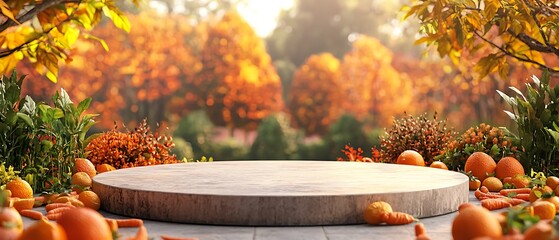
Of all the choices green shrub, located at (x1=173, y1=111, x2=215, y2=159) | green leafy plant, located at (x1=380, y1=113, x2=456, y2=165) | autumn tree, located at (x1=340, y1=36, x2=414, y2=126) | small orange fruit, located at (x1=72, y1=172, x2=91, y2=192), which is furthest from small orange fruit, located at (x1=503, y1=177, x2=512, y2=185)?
autumn tree, located at (x1=340, y1=36, x2=414, y2=126)

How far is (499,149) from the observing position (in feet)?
26.3

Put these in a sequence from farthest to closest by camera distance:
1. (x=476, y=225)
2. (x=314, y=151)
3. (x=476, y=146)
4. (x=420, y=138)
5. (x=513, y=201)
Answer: (x=314, y=151)
(x=420, y=138)
(x=476, y=146)
(x=513, y=201)
(x=476, y=225)

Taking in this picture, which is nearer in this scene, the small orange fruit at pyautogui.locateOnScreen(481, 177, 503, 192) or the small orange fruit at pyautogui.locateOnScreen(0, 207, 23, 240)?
the small orange fruit at pyautogui.locateOnScreen(0, 207, 23, 240)

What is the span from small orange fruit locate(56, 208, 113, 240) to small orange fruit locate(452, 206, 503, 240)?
1858mm

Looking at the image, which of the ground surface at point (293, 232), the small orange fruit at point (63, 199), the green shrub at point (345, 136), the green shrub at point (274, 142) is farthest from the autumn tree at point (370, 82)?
the ground surface at point (293, 232)

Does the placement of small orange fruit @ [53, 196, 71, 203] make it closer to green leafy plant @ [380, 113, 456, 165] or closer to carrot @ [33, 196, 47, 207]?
carrot @ [33, 196, 47, 207]

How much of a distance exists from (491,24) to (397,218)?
324cm

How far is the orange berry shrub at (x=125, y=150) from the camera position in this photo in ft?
27.4

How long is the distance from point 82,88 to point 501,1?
22.1m

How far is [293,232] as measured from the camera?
458cm

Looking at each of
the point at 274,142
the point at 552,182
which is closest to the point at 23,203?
the point at 552,182

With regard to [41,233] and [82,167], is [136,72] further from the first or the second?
[41,233]

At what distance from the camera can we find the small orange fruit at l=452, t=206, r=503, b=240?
3.67 m

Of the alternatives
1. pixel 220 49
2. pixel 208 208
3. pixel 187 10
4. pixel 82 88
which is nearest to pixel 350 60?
pixel 220 49
